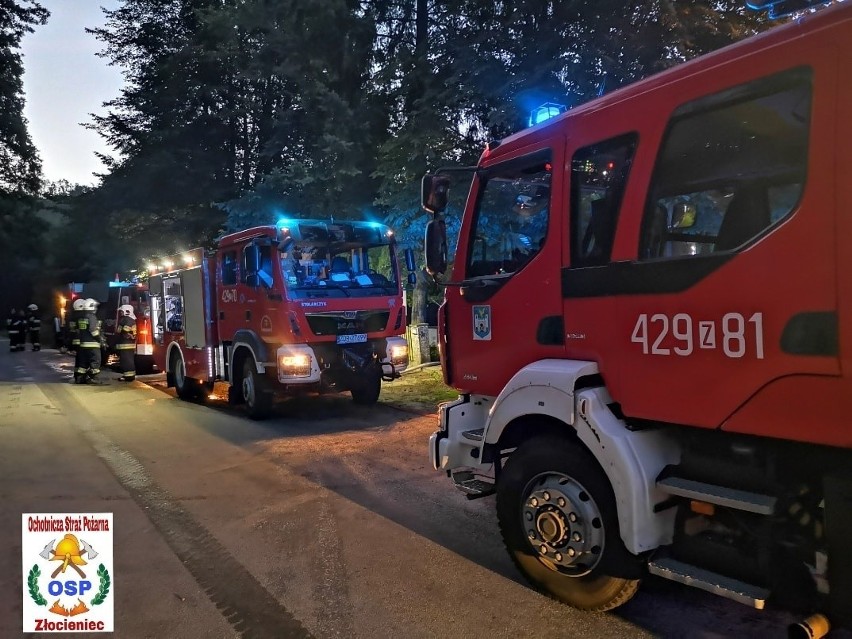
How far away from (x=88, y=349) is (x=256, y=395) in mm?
7128

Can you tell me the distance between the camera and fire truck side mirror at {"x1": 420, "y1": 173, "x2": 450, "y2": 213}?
4102mm

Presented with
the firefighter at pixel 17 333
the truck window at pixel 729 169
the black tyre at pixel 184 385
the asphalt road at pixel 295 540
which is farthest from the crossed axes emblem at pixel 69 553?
the firefighter at pixel 17 333

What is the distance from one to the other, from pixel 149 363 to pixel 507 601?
13.3 metres

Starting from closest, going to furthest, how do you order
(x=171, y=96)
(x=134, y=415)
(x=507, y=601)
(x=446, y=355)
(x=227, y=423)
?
(x=507, y=601) → (x=446, y=355) → (x=227, y=423) → (x=134, y=415) → (x=171, y=96)

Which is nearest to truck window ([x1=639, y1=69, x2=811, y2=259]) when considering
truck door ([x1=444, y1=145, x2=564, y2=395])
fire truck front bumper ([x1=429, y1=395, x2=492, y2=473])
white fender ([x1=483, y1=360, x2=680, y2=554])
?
truck door ([x1=444, y1=145, x2=564, y2=395])

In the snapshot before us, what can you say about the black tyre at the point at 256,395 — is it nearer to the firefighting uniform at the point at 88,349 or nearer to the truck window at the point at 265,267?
the truck window at the point at 265,267

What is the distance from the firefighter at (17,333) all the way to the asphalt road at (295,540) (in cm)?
2068

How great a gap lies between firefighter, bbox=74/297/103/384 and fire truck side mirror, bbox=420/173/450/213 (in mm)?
11863

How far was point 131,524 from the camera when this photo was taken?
4.74 m

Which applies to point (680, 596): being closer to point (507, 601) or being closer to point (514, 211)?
point (507, 601)

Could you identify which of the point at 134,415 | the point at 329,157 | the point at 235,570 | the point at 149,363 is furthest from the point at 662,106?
the point at 149,363

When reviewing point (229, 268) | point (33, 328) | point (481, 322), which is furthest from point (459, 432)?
point (33, 328)

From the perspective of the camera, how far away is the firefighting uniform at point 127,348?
14.3m

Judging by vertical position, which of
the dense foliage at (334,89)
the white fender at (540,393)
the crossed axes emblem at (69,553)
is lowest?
the crossed axes emblem at (69,553)
